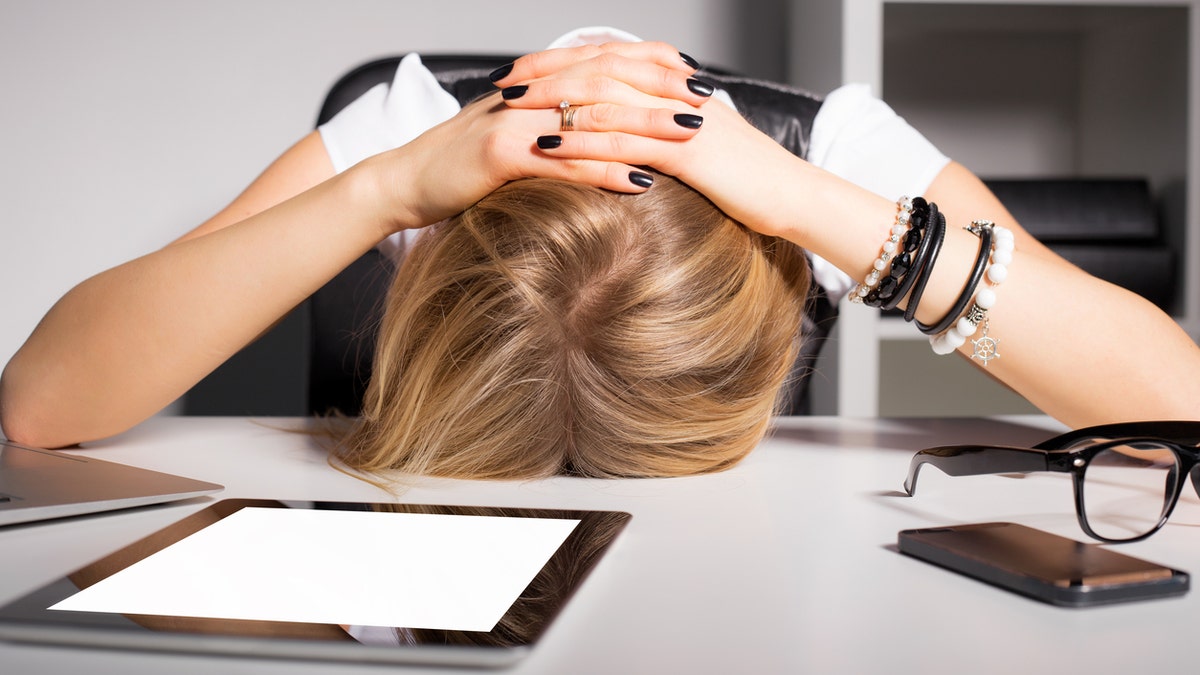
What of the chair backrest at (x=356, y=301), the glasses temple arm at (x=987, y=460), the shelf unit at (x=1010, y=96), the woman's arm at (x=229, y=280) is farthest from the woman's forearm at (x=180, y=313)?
the shelf unit at (x=1010, y=96)

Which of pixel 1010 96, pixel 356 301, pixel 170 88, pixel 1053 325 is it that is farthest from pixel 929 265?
pixel 170 88

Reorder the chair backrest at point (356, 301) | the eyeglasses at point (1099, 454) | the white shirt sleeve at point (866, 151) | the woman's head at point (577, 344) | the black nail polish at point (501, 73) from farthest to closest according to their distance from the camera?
the chair backrest at point (356, 301), the white shirt sleeve at point (866, 151), the black nail polish at point (501, 73), the woman's head at point (577, 344), the eyeglasses at point (1099, 454)

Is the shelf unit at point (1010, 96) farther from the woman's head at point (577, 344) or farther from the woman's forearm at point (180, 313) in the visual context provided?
the woman's forearm at point (180, 313)

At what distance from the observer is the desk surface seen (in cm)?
34

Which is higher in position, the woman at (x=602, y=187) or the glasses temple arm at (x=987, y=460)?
the woman at (x=602, y=187)

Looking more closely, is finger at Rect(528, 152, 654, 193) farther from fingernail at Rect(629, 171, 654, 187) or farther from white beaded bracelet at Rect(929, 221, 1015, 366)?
white beaded bracelet at Rect(929, 221, 1015, 366)

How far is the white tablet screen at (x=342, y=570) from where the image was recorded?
373 millimetres

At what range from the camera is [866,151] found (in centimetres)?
107

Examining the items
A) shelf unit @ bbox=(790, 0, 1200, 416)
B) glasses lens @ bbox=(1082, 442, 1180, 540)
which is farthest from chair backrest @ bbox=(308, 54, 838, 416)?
glasses lens @ bbox=(1082, 442, 1180, 540)

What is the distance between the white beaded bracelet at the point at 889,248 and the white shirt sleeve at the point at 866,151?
226 mm

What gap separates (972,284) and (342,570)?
521 millimetres

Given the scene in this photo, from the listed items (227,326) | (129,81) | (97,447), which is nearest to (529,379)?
(227,326)

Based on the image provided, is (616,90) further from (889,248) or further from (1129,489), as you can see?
(1129,489)

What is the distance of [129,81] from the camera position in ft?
5.48
